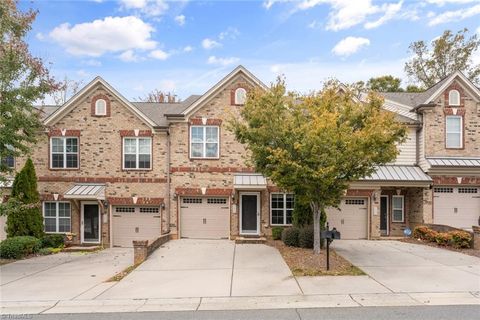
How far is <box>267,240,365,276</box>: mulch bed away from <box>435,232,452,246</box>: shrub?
5.16m

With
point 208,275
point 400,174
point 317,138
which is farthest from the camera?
point 400,174

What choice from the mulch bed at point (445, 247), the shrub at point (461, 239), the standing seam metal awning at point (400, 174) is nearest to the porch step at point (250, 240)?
the standing seam metal awning at point (400, 174)

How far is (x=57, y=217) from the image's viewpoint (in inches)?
739

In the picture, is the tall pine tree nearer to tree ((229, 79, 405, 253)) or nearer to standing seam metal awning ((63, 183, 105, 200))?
standing seam metal awning ((63, 183, 105, 200))

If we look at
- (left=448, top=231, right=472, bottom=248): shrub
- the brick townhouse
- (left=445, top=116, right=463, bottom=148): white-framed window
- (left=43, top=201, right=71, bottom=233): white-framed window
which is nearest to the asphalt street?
(left=448, top=231, right=472, bottom=248): shrub

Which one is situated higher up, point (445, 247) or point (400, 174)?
point (400, 174)

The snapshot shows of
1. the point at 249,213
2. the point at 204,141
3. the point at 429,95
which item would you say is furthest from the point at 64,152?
the point at 429,95

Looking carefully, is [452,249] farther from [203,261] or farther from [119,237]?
[119,237]

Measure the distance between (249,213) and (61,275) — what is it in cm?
944

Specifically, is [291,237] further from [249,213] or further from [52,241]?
[52,241]

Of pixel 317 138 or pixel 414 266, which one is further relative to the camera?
pixel 414 266

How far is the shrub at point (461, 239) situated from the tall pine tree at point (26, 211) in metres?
18.4

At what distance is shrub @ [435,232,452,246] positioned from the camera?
15513 millimetres

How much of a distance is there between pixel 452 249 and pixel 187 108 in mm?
13415
